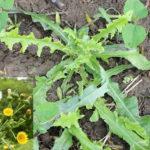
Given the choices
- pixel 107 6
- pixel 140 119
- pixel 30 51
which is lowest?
pixel 140 119

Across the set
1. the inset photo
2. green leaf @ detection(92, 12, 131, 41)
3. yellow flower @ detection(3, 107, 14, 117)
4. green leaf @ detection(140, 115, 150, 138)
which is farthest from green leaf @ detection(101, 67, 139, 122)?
yellow flower @ detection(3, 107, 14, 117)

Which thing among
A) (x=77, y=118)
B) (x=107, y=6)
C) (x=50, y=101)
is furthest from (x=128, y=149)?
→ (x=107, y=6)

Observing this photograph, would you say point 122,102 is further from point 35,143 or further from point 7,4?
point 7,4

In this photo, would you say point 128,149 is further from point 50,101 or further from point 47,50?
point 47,50

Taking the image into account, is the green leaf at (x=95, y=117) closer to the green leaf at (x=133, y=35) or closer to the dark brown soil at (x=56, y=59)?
the dark brown soil at (x=56, y=59)

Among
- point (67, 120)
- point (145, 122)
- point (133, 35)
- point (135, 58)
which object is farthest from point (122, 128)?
point (133, 35)

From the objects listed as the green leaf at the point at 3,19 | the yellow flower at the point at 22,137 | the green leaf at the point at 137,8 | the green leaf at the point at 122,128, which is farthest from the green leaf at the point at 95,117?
the green leaf at the point at 3,19
